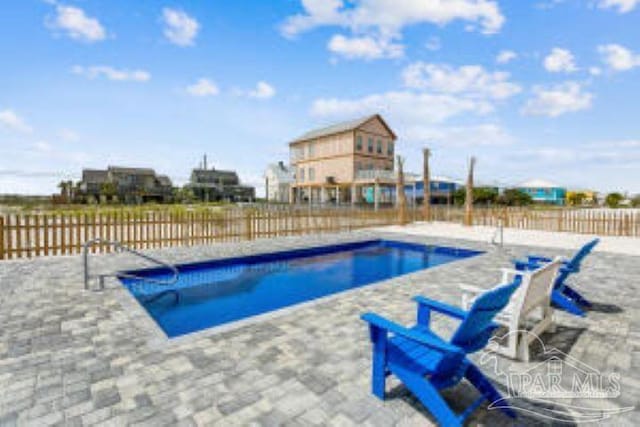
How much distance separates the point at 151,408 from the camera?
7.97 feet

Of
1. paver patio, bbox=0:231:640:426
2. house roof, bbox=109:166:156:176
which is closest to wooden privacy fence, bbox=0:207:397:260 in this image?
paver patio, bbox=0:231:640:426

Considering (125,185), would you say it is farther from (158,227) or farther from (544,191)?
(544,191)

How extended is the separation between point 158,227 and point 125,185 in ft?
183

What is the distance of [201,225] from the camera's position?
11109mm

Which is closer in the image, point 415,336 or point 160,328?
point 415,336

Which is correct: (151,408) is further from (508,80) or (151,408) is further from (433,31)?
(508,80)

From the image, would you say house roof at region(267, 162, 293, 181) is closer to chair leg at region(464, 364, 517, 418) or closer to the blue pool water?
the blue pool water

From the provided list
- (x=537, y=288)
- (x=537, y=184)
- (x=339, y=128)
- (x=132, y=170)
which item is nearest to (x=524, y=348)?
(x=537, y=288)

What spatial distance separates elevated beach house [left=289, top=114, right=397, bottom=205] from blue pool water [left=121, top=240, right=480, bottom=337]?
19124mm

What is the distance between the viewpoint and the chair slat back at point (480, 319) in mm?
2105

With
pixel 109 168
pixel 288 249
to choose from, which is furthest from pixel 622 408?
pixel 109 168

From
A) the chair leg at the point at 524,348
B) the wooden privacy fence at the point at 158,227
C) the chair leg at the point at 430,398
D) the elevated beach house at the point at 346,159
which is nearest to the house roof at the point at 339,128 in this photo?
the elevated beach house at the point at 346,159

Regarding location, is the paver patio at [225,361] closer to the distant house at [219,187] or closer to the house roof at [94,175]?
the distant house at [219,187]

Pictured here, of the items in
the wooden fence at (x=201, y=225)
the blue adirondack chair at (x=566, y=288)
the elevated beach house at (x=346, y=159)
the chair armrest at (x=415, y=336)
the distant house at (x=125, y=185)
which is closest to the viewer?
the chair armrest at (x=415, y=336)
